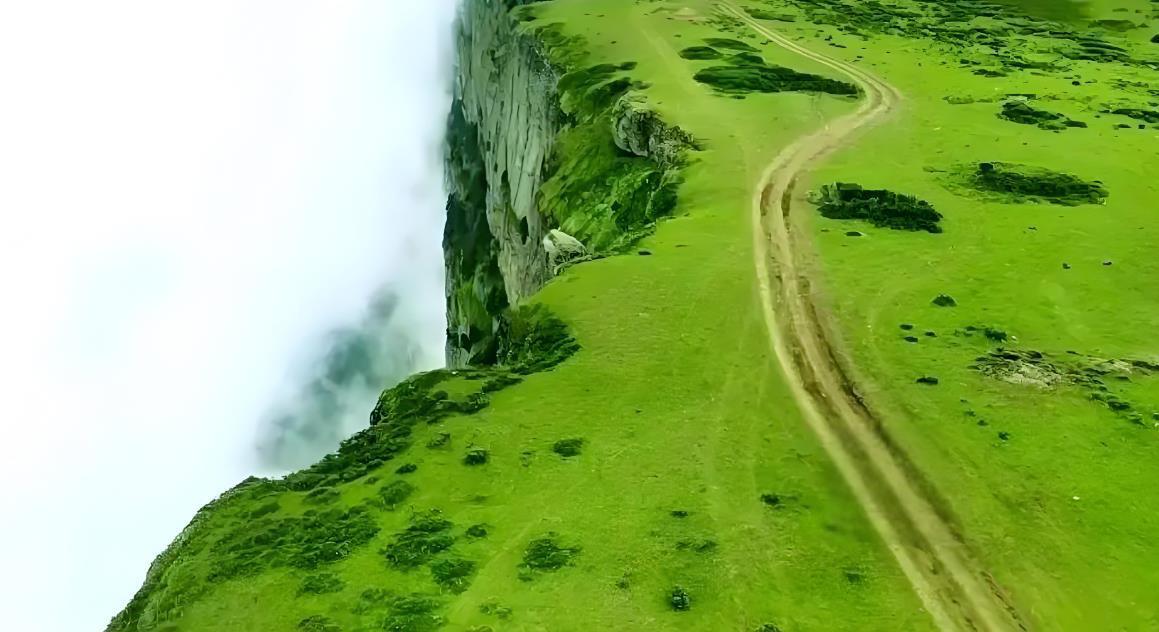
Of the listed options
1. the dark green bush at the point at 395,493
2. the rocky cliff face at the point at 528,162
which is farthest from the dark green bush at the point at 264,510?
the rocky cliff face at the point at 528,162

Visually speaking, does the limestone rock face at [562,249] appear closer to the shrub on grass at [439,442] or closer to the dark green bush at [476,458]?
the shrub on grass at [439,442]

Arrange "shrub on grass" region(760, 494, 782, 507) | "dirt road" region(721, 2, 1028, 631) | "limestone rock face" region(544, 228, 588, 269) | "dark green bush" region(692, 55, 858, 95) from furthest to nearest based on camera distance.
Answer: "dark green bush" region(692, 55, 858, 95) → "limestone rock face" region(544, 228, 588, 269) → "shrub on grass" region(760, 494, 782, 507) → "dirt road" region(721, 2, 1028, 631)

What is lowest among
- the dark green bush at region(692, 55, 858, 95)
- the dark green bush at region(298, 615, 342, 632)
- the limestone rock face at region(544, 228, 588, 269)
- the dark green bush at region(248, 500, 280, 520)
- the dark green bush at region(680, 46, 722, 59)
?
the dark green bush at region(298, 615, 342, 632)

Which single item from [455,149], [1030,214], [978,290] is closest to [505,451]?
[978,290]

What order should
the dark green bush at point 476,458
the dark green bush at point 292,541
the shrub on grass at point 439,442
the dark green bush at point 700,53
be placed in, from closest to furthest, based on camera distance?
the dark green bush at point 292,541
the dark green bush at point 476,458
the shrub on grass at point 439,442
the dark green bush at point 700,53

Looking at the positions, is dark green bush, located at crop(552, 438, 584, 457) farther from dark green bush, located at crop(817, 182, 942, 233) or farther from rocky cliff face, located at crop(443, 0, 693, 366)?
dark green bush, located at crop(817, 182, 942, 233)

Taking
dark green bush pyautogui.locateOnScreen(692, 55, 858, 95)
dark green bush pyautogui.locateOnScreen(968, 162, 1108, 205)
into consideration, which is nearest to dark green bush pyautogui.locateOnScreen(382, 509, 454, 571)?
dark green bush pyautogui.locateOnScreen(968, 162, 1108, 205)
